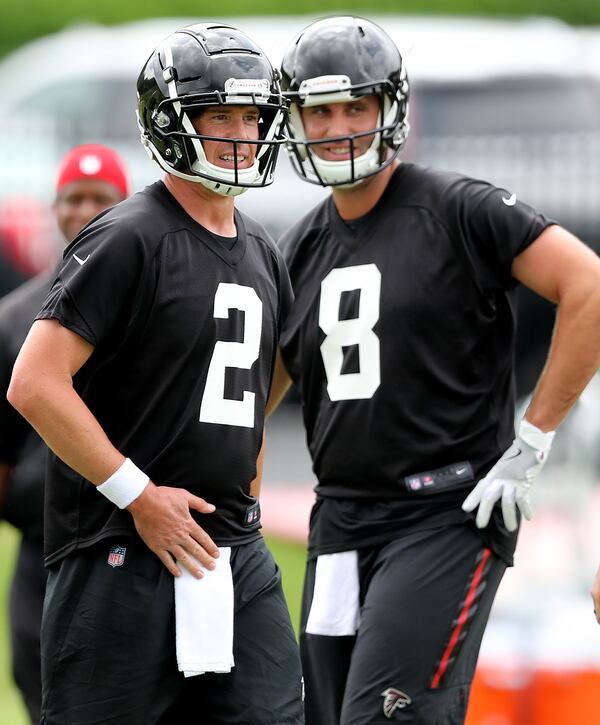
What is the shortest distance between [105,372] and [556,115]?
11871 mm

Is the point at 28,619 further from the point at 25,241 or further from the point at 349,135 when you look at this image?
the point at 25,241

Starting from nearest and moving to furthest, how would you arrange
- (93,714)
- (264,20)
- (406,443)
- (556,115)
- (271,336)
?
(93,714) → (271,336) → (406,443) → (556,115) → (264,20)

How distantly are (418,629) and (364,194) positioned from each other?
4.46ft

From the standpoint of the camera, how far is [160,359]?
12.9 feet

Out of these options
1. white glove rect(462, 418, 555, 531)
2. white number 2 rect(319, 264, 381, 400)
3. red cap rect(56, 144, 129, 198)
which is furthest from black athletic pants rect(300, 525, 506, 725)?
red cap rect(56, 144, 129, 198)

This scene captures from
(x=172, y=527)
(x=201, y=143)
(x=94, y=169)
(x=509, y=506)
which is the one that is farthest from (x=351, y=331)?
(x=94, y=169)

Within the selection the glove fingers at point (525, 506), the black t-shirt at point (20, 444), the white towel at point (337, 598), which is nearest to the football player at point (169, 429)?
the white towel at point (337, 598)

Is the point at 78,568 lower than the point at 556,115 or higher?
higher

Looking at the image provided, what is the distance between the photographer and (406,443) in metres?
4.54

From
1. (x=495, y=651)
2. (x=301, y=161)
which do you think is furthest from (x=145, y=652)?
(x=495, y=651)

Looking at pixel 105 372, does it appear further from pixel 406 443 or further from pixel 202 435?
pixel 406 443

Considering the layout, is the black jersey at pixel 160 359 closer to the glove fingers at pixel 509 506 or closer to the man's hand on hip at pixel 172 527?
the man's hand on hip at pixel 172 527

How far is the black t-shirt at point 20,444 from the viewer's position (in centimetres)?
519

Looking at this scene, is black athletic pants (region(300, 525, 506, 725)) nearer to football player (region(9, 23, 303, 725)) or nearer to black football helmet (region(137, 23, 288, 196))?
football player (region(9, 23, 303, 725))
